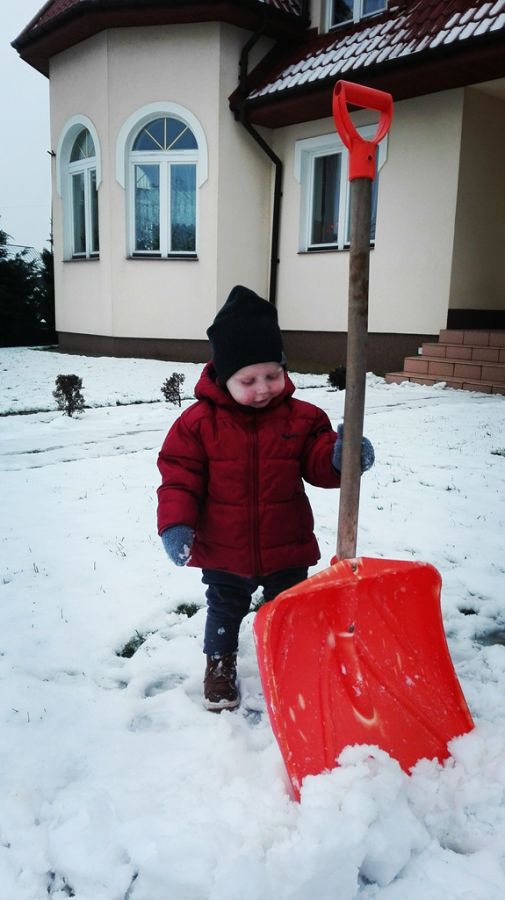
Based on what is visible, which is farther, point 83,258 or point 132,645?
point 83,258

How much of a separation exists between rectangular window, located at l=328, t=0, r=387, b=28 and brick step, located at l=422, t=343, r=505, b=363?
4.66 meters

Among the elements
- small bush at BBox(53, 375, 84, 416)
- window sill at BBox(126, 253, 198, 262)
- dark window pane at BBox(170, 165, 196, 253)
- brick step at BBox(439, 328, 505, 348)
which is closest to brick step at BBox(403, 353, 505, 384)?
brick step at BBox(439, 328, 505, 348)

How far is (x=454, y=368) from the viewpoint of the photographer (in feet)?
24.5

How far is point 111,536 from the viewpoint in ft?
9.84

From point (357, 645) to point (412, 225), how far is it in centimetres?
741

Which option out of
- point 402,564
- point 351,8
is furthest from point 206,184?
Result: point 402,564

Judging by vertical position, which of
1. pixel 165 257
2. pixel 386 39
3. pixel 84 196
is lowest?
pixel 165 257

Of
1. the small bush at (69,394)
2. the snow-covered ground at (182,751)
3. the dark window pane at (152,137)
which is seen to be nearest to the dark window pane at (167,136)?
the dark window pane at (152,137)

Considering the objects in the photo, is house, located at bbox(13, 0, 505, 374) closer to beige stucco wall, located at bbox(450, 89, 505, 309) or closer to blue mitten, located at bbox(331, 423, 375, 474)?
beige stucco wall, located at bbox(450, 89, 505, 309)

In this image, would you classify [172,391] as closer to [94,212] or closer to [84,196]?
[94,212]

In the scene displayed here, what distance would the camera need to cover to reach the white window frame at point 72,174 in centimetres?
982

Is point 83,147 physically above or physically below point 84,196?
above

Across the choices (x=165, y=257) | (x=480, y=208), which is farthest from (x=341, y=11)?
(x=165, y=257)

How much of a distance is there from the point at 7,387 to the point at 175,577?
5343 mm
